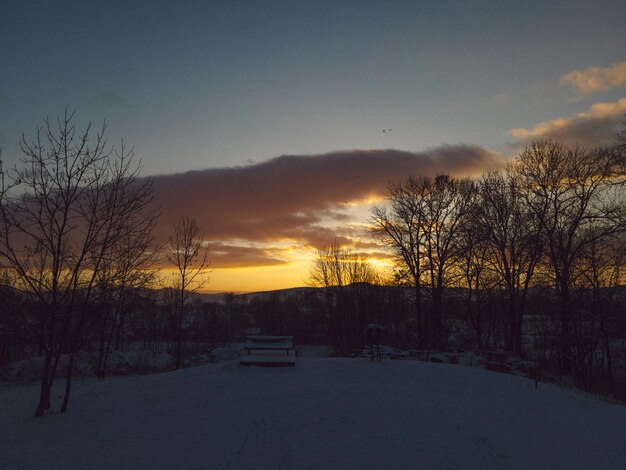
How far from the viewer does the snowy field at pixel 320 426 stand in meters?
6.98

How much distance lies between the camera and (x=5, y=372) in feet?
71.0

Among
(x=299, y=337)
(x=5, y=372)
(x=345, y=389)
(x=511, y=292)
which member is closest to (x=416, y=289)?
(x=511, y=292)

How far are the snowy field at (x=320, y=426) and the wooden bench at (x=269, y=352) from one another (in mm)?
2025

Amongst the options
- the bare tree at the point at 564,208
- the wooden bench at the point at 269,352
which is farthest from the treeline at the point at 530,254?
the wooden bench at the point at 269,352

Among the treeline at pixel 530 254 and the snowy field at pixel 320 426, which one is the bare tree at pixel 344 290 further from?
the snowy field at pixel 320 426

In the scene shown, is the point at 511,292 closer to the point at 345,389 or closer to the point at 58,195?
the point at 345,389

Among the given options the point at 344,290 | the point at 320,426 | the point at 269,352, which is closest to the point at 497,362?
the point at 269,352

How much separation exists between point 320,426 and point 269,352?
9.78m

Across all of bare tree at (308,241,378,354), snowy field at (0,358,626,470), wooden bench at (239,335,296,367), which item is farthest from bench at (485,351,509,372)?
bare tree at (308,241,378,354)

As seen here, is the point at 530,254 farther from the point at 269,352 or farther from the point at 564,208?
the point at 269,352

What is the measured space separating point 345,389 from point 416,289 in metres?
20.0

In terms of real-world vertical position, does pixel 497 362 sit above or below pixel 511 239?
below

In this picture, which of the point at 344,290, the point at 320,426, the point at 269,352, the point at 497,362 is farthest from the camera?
the point at 344,290

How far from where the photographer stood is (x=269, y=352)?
58.6 feet
